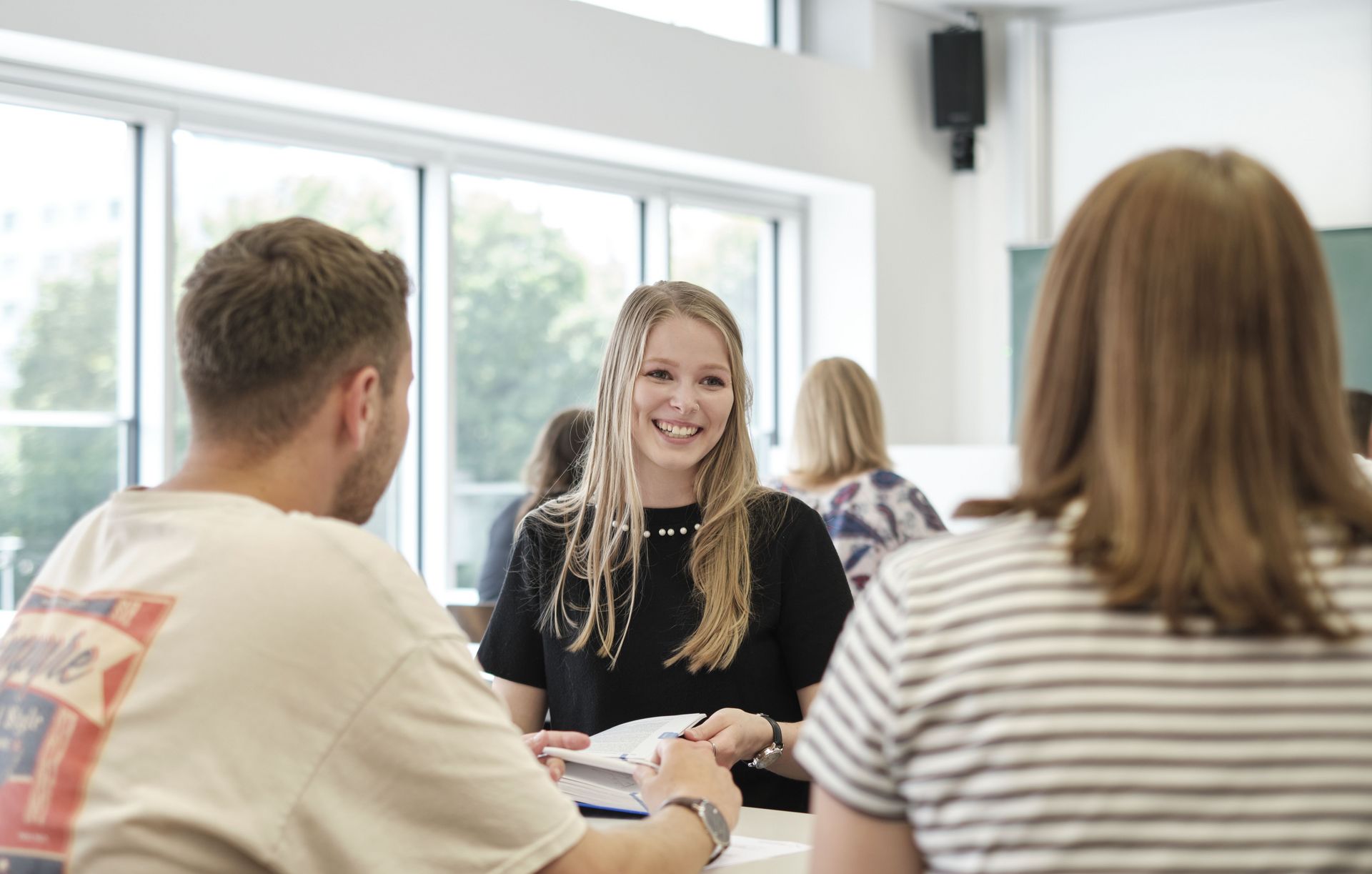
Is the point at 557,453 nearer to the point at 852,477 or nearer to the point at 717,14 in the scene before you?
the point at 852,477

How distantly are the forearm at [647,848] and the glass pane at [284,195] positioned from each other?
11.5ft

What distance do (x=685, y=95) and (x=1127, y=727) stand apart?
5.31 metres

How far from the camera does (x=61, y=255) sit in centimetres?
461

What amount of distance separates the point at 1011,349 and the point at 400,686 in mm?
6460

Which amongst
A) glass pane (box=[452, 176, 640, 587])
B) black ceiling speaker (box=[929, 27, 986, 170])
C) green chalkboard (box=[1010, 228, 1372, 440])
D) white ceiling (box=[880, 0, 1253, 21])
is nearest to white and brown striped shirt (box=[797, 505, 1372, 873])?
glass pane (box=[452, 176, 640, 587])

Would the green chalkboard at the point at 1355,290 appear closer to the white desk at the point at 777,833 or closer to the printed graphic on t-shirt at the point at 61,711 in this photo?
the white desk at the point at 777,833

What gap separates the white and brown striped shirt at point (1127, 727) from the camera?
36.9 inches

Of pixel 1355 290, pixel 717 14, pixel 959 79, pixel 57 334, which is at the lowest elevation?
pixel 57 334

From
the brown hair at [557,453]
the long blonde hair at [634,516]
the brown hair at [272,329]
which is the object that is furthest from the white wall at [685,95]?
the brown hair at [272,329]

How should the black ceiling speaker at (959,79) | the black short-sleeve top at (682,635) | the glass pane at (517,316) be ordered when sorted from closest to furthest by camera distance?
the black short-sleeve top at (682,635) < the glass pane at (517,316) < the black ceiling speaker at (959,79)

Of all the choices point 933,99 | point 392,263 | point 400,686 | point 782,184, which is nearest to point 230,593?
point 400,686

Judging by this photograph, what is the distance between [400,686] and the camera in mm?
1238

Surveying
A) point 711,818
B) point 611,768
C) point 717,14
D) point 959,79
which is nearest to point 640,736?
point 611,768

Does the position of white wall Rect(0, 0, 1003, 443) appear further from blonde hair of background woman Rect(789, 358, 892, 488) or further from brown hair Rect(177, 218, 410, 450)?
brown hair Rect(177, 218, 410, 450)
